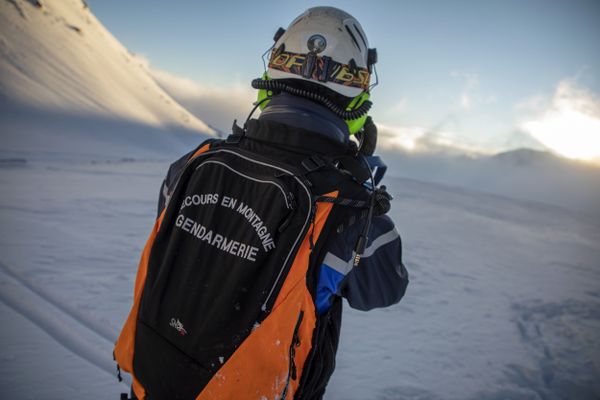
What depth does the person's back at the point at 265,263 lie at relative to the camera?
110cm

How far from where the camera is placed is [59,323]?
2.85m

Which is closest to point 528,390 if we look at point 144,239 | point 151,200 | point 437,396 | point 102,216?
point 437,396

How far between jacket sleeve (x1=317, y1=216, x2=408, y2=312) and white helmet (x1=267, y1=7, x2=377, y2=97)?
69 centimetres

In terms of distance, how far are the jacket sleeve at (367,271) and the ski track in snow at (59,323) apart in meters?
2.12

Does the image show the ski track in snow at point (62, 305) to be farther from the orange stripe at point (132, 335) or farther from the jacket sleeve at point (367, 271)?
the jacket sleeve at point (367, 271)

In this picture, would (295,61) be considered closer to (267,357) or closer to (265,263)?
(265,263)

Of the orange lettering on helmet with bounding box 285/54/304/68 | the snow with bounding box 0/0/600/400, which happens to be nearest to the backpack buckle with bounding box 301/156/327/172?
the orange lettering on helmet with bounding box 285/54/304/68

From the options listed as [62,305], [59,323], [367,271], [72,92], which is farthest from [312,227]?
[72,92]

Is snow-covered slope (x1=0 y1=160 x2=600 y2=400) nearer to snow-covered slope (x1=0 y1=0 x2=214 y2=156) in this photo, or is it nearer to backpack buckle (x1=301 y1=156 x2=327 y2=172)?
backpack buckle (x1=301 y1=156 x2=327 y2=172)

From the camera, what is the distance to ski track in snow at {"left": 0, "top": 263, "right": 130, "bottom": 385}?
2.56m

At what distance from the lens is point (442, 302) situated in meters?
4.39

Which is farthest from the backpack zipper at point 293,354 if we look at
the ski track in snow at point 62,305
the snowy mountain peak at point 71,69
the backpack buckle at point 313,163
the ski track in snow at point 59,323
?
the snowy mountain peak at point 71,69

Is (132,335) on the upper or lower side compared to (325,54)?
lower

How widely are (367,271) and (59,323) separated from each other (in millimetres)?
2981
